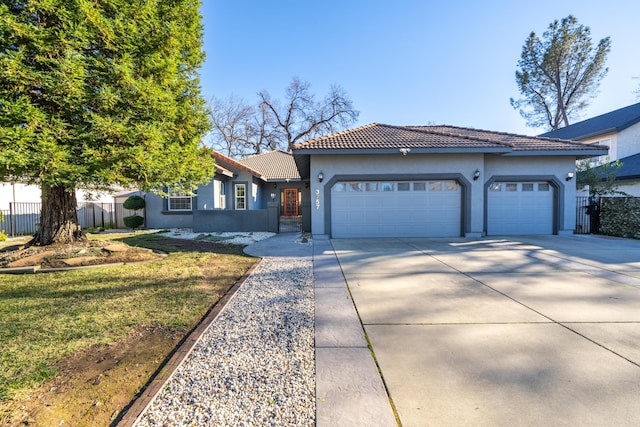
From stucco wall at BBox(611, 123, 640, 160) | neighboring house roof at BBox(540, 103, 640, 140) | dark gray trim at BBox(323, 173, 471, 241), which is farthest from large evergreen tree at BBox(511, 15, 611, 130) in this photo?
Answer: dark gray trim at BBox(323, 173, 471, 241)

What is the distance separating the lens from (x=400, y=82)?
18.5m

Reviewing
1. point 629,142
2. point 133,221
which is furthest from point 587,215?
point 133,221

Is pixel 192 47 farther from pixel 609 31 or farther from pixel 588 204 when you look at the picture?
pixel 609 31

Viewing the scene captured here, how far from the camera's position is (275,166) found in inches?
832

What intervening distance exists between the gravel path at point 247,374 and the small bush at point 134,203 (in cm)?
1345

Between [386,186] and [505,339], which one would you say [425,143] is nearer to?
[386,186]

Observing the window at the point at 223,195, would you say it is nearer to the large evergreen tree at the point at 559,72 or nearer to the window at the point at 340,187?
the window at the point at 340,187

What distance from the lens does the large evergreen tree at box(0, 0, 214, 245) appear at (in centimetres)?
536

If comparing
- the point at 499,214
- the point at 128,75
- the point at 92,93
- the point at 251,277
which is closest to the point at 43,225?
the point at 92,93

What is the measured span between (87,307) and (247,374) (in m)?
3.13

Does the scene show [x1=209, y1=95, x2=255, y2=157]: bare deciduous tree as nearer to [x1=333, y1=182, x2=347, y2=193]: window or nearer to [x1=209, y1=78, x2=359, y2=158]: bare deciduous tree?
[x1=209, y1=78, x2=359, y2=158]: bare deciduous tree

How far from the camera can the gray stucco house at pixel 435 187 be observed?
10.6m

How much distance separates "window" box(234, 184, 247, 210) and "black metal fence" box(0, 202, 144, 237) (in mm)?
5076

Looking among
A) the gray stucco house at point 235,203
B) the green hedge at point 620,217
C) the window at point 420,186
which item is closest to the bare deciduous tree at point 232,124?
the gray stucco house at point 235,203
